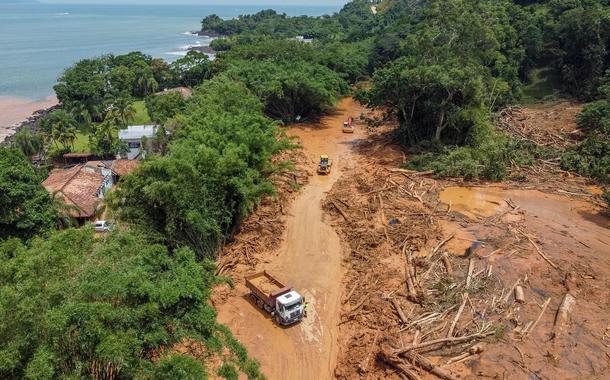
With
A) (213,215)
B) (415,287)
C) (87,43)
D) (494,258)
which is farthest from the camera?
(87,43)

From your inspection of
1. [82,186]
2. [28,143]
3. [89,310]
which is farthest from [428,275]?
[28,143]

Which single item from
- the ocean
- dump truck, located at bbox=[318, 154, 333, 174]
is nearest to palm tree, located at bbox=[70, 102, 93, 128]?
the ocean

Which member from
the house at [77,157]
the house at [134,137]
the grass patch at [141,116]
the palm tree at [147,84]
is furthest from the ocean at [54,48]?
the house at [134,137]

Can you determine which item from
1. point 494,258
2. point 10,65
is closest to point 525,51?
point 494,258

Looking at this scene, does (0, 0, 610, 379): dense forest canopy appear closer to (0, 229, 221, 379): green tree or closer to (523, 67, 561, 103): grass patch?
(0, 229, 221, 379): green tree

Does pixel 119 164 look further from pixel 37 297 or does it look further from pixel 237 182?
pixel 37 297

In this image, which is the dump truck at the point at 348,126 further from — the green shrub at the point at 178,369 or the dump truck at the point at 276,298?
the green shrub at the point at 178,369

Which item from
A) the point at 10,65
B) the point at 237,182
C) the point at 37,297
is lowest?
the point at 10,65
